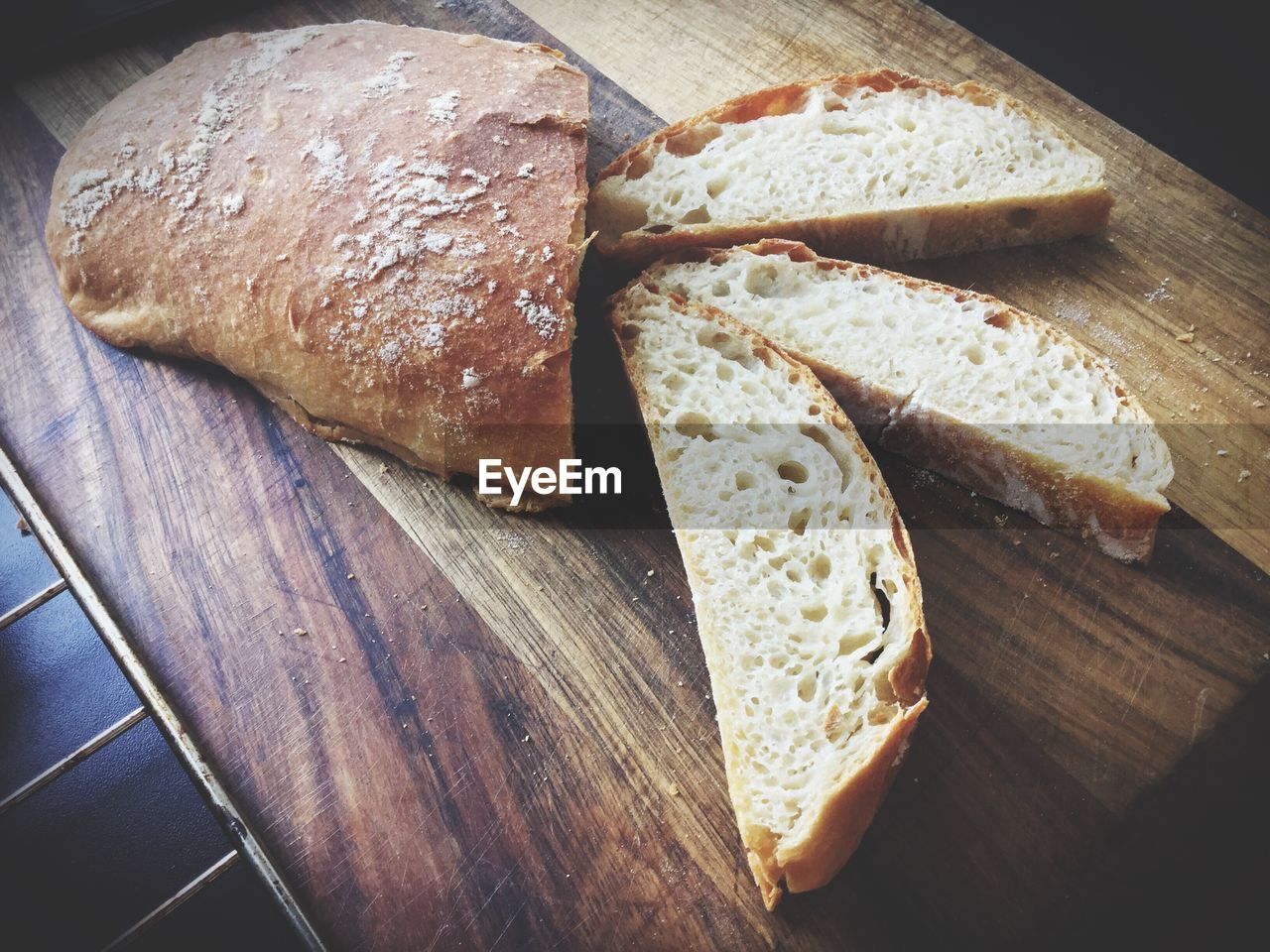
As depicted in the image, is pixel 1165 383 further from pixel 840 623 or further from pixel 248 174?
pixel 248 174

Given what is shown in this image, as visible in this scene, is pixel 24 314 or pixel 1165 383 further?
pixel 24 314

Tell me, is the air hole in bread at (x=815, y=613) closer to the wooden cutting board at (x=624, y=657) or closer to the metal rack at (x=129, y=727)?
the wooden cutting board at (x=624, y=657)

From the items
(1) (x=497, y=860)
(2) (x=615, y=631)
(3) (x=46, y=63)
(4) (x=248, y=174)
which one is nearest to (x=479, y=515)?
(2) (x=615, y=631)

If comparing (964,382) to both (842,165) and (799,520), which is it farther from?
(842,165)

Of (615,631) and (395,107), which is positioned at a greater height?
(395,107)

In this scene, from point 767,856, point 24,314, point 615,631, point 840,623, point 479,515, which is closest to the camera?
point 767,856

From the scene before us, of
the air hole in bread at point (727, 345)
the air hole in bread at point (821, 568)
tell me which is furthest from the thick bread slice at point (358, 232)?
the air hole in bread at point (821, 568)
